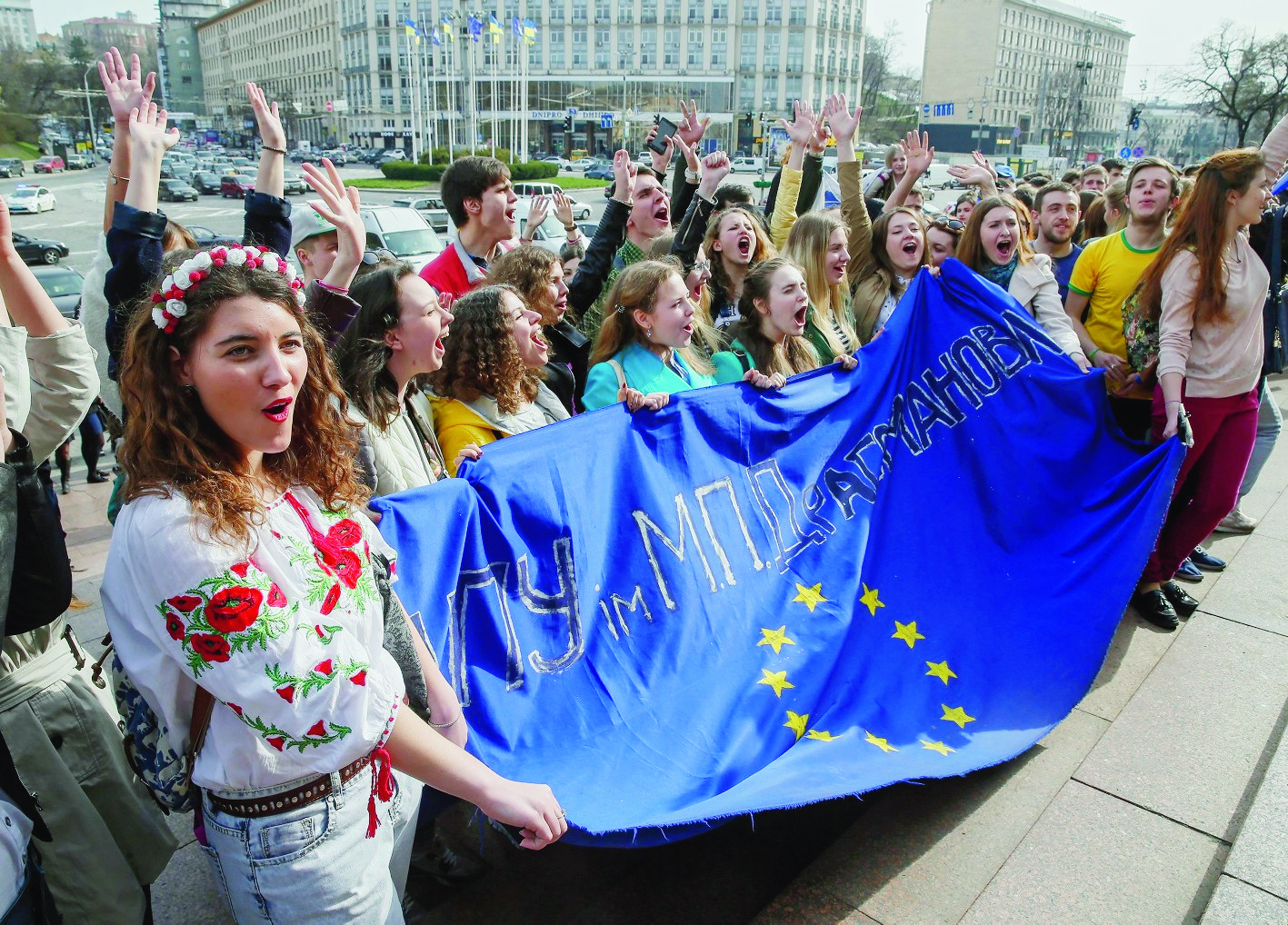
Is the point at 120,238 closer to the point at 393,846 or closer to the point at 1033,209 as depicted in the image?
the point at 393,846

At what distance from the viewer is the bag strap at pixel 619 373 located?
3.66 m

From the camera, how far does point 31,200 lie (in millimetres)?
38062

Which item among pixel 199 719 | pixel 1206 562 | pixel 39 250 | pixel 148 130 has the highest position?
pixel 148 130

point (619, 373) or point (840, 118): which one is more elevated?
point (840, 118)

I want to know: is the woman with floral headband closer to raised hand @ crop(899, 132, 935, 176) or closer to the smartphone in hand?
the smartphone in hand

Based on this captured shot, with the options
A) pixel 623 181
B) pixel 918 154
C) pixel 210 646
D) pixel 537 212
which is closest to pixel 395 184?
pixel 918 154

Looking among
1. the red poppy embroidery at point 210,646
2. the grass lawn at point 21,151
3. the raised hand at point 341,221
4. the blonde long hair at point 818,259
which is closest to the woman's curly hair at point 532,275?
the raised hand at point 341,221

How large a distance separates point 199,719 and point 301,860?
304 millimetres

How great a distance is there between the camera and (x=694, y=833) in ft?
7.43

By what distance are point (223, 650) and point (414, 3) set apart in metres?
95.5

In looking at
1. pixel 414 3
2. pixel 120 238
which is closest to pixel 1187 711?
pixel 120 238

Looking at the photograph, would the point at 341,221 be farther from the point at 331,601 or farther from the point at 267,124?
the point at 331,601

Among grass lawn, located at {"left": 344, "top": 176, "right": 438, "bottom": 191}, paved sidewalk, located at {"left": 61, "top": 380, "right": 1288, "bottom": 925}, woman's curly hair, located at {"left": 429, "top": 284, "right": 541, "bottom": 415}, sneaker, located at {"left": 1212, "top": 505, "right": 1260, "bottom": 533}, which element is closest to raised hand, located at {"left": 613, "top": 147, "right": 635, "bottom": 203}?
woman's curly hair, located at {"left": 429, "top": 284, "right": 541, "bottom": 415}

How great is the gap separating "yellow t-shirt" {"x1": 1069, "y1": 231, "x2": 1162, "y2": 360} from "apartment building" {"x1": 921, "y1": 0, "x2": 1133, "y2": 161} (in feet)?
323
